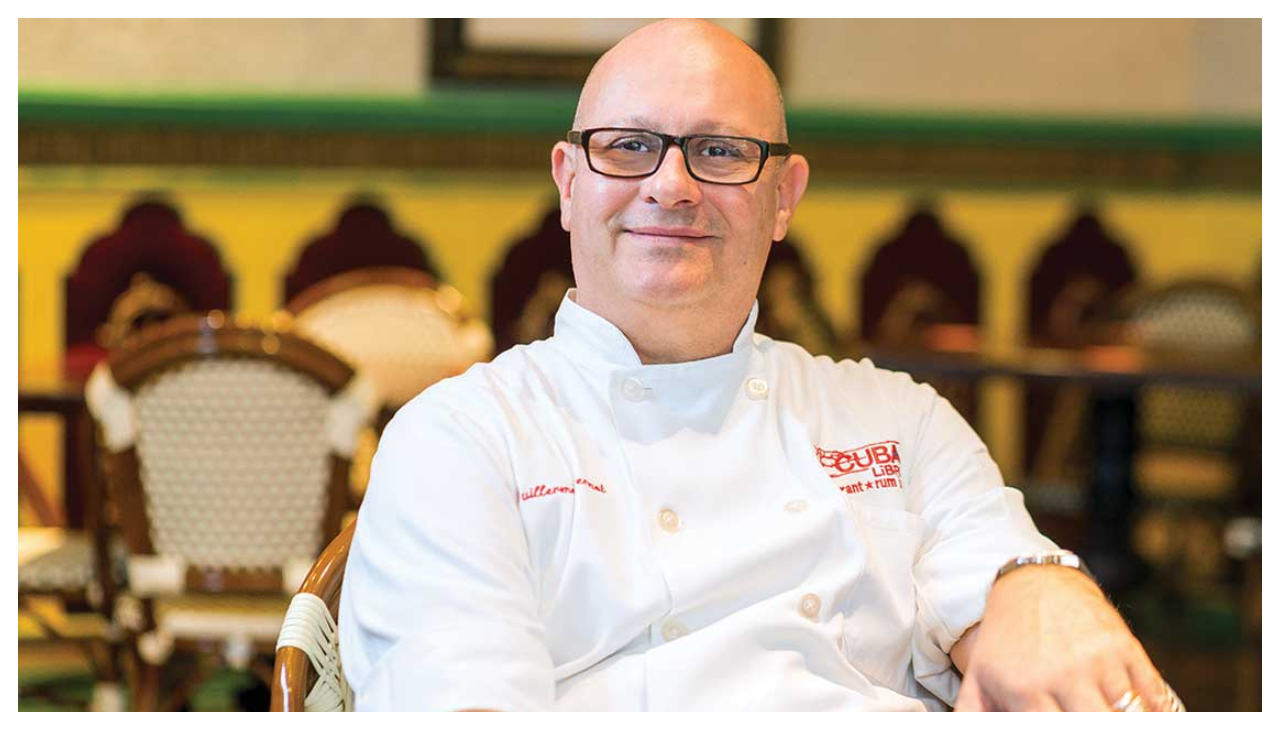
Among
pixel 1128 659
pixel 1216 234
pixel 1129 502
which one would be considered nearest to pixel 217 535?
pixel 1128 659

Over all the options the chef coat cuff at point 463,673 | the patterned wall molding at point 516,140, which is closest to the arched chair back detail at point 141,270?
the patterned wall molding at point 516,140

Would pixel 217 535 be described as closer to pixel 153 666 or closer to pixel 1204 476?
pixel 153 666

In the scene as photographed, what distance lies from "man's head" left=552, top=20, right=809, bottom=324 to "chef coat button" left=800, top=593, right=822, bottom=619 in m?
0.29

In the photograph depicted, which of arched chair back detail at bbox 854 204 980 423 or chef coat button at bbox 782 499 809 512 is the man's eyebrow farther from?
arched chair back detail at bbox 854 204 980 423

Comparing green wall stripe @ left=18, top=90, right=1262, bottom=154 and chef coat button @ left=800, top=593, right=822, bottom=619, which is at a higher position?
green wall stripe @ left=18, top=90, right=1262, bottom=154

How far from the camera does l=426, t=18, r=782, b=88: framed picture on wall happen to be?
5676 mm

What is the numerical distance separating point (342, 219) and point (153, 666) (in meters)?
2.90

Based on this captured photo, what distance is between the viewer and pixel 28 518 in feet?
15.0

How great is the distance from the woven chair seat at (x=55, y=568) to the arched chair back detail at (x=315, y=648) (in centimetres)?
185

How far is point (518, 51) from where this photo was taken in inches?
225

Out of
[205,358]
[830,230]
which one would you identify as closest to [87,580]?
[205,358]

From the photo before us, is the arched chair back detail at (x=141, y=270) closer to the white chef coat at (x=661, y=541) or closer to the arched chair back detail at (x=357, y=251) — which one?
the arched chair back detail at (x=357, y=251)

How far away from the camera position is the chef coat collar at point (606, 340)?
4.92 ft

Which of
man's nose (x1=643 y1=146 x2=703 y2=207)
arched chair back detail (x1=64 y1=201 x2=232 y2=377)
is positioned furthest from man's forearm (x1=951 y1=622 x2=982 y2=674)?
arched chair back detail (x1=64 y1=201 x2=232 y2=377)
